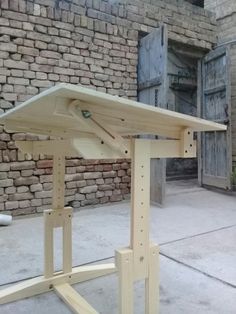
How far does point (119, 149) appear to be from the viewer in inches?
43.5

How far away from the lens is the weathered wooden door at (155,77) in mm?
3975

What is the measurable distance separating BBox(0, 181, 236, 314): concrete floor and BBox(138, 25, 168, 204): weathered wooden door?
1.17 ft

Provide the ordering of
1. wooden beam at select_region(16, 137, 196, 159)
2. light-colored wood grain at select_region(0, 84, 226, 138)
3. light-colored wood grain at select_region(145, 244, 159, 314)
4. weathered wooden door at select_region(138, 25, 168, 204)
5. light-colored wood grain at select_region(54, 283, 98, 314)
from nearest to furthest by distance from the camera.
→ light-colored wood grain at select_region(0, 84, 226, 138) < wooden beam at select_region(16, 137, 196, 159) < light-colored wood grain at select_region(145, 244, 159, 314) < light-colored wood grain at select_region(54, 283, 98, 314) < weathered wooden door at select_region(138, 25, 168, 204)

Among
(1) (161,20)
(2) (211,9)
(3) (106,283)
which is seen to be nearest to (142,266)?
(3) (106,283)

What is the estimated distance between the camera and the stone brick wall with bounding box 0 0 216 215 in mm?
3443

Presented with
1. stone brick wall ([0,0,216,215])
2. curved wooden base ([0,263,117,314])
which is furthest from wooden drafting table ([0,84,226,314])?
stone brick wall ([0,0,216,215])

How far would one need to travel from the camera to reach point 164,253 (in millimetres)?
2426

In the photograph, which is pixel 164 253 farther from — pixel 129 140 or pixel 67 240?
pixel 129 140

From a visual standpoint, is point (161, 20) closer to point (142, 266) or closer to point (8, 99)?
point (8, 99)

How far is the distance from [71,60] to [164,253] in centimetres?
257

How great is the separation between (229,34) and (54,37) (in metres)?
2.95

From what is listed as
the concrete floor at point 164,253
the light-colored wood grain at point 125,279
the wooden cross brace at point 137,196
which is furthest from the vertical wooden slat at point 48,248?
the light-colored wood grain at point 125,279

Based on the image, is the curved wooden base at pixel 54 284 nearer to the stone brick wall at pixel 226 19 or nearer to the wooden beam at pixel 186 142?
the wooden beam at pixel 186 142

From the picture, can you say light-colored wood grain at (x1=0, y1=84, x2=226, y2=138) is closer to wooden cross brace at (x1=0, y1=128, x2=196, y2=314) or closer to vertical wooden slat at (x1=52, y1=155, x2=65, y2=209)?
wooden cross brace at (x1=0, y1=128, x2=196, y2=314)
